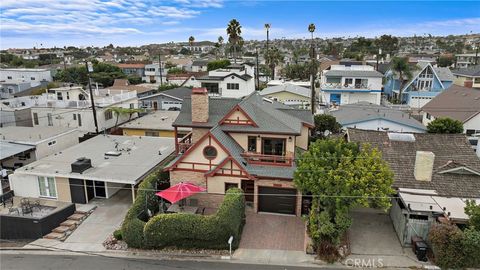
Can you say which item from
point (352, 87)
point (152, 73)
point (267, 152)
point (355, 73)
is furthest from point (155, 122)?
point (152, 73)

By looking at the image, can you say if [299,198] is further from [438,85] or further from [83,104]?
[438,85]

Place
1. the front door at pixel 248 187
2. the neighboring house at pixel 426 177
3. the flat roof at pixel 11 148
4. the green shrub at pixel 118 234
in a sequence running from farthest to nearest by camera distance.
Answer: the flat roof at pixel 11 148 → the front door at pixel 248 187 → the green shrub at pixel 118 234 → the neighboring house at pixel 426 177

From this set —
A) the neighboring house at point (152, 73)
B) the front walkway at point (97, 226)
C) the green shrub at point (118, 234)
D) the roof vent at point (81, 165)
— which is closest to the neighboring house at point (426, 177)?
the green shrub at point (118, 234)

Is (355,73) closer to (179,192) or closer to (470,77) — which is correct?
(470,77)

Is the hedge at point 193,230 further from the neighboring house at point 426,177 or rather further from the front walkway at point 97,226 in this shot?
the neighboring house at point 426,177
